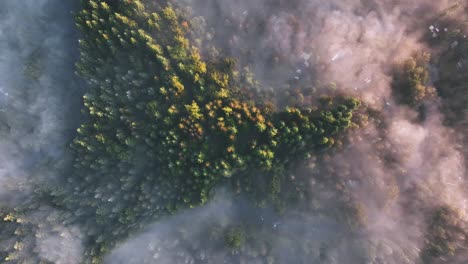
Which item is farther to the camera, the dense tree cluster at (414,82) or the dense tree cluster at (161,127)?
the dense tree cluster at (414,82)

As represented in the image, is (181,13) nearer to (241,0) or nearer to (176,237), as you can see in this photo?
(241,0)

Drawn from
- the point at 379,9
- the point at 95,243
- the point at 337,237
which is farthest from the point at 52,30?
the point at 337,237

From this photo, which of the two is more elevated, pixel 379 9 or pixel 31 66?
pixel 31 66

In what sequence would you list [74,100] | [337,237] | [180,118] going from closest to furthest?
[180,118] → [337,237] → [74,100]

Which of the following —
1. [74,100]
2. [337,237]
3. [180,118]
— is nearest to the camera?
[180,118]

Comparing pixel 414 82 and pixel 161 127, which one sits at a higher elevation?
pixel 161 127

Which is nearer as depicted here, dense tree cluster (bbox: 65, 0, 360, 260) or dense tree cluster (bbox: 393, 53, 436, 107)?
dense tree cluster (bbox: 65, 0, 360, 260)

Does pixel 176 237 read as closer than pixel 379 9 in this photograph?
No

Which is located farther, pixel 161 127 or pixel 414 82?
pixel 161 127
